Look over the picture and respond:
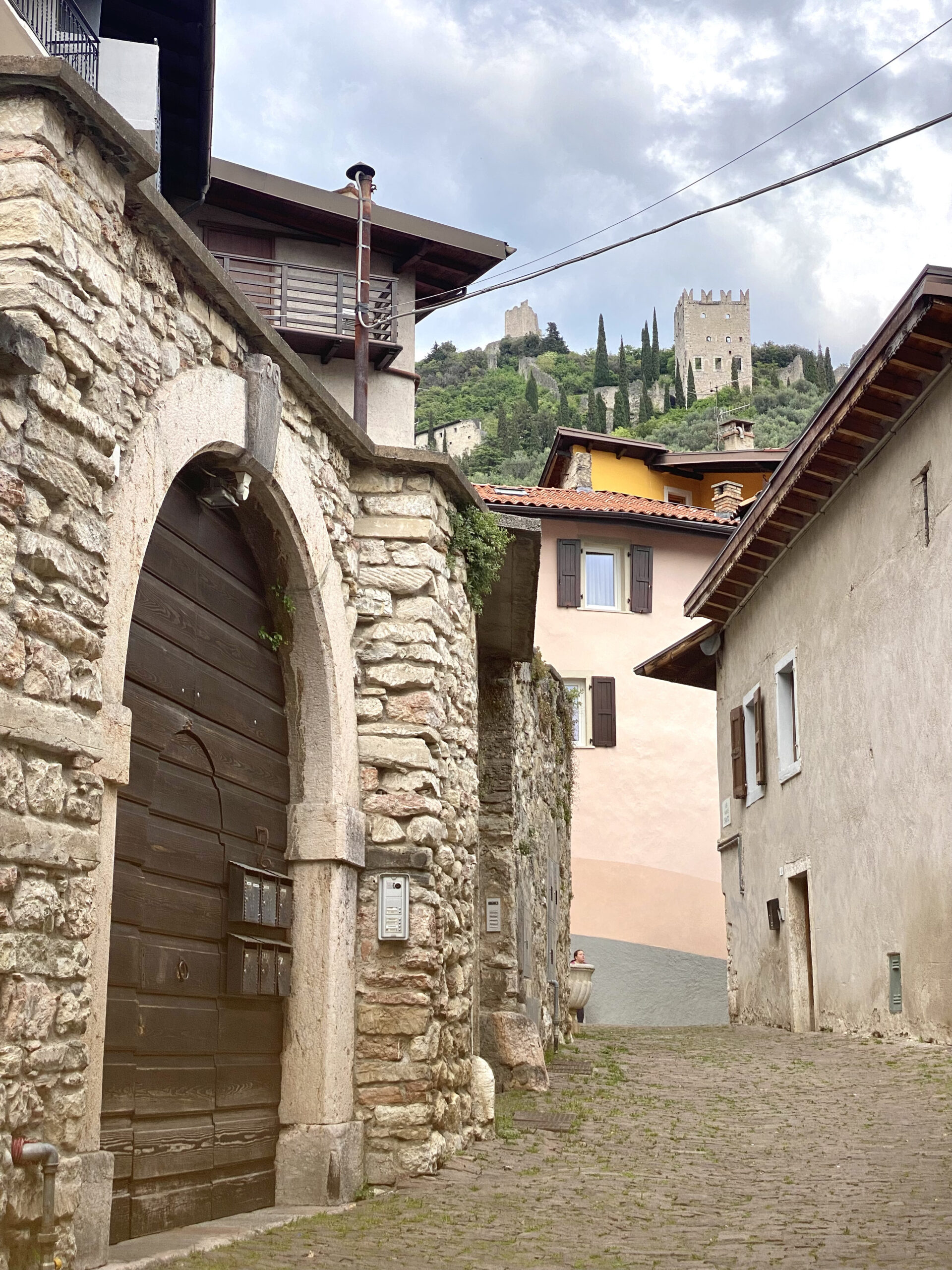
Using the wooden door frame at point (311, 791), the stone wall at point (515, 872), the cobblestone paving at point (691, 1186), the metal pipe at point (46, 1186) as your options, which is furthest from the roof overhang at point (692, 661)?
the metal pipe at point (46, 1186)

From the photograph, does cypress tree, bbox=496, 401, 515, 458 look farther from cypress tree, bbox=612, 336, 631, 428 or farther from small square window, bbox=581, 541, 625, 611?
small square window, bbox=581, 541, 625, 611

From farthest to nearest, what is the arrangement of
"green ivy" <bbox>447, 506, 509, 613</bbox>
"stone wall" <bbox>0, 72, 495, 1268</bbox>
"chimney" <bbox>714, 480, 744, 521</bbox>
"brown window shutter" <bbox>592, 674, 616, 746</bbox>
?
"chimney" <bbox>714, 480, 744, 521</bbox>, "brown window shutter" <bbox>592, 674, 616, 746</bbox>, "green ivy" <bbox>447, 506, 509, 613</bbox>, "stone wall" <bbox>0, 72, 495, 1268</bbox>

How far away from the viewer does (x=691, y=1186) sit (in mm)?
6336

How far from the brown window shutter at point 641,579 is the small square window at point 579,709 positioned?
1653 mm

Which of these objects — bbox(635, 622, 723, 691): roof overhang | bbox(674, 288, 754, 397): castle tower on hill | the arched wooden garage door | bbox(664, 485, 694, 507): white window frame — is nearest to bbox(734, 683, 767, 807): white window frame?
bbox(635, 622, 723, 691): roof overhang

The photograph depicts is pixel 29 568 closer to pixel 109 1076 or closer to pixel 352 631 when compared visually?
pixel 109 1076

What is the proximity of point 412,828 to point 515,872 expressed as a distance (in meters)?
3.68

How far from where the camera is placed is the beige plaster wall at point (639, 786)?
24.2 m

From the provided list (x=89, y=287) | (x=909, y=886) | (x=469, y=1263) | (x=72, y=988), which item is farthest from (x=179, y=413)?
(x=909, y=886)

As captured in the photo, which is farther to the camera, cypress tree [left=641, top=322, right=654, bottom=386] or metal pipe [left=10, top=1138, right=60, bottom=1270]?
cypress tree [left=641, top=322, right=654, bottom=386]

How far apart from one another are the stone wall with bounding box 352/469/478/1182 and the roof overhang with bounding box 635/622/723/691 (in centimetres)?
1106

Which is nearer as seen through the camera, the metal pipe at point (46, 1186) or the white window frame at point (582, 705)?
the metal pipe at point (46, 1186)

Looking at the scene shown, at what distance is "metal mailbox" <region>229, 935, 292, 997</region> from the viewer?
5.70 metres

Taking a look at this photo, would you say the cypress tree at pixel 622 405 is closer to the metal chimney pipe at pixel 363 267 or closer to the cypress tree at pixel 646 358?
the cypress tree at pixel 646 358
